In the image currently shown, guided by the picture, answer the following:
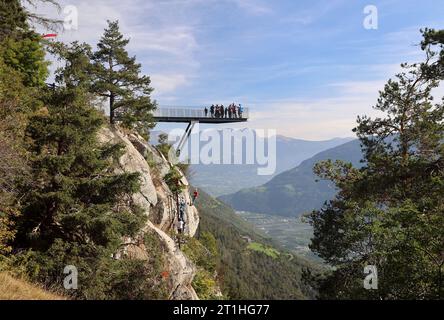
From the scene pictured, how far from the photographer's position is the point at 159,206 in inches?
1185

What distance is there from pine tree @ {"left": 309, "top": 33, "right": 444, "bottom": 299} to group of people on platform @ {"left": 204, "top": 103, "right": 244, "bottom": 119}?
2026 centimetres

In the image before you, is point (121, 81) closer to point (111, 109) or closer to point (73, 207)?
point (111, 109)

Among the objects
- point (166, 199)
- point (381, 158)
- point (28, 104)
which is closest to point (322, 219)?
point (381, 158)

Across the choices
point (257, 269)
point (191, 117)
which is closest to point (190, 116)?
point (191, 117)

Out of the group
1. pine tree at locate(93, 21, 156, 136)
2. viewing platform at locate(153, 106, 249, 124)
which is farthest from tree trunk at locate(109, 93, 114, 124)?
viewing platform at locate(153, 106, 249, 124)

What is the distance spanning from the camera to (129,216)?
56.4 ft

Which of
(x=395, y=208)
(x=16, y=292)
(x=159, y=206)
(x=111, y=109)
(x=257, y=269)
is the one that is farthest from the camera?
(x=257, y=269)

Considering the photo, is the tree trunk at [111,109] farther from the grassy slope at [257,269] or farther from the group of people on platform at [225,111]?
the grassy slope at [257,269]

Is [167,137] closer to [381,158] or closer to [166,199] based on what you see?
[166,199]

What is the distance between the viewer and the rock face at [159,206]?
24.0m

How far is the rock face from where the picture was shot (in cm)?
2402

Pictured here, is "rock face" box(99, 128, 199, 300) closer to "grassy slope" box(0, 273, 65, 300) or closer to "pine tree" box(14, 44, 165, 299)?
"pine tree" box(14, 44, 165, 299)

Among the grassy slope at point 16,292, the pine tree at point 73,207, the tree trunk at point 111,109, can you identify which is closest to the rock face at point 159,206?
the tree trunk at point 111,109

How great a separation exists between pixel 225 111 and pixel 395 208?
3172 centimetres
